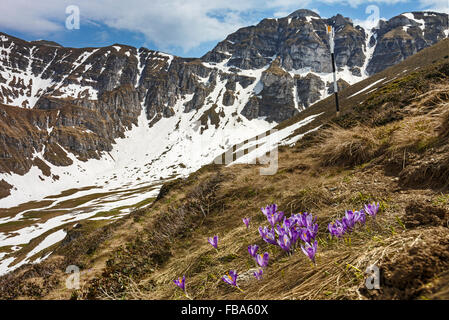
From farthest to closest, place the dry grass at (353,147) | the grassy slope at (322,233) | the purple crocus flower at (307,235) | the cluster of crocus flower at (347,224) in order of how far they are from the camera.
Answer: the dry grass at (353,147) < the cluster of crocus flower at (347,224) < the purple crocus flower at (307,235) < the grassy slope at (322,233)

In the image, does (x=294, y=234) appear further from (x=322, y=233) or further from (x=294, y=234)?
(x=322, y=233)

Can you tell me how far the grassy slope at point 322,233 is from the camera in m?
1.57

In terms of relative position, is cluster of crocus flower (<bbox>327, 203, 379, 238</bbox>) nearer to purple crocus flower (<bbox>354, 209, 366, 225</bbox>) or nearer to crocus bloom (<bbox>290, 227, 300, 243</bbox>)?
purple crocus flower (<bbox>354, 209, 366, 225</bbox>)

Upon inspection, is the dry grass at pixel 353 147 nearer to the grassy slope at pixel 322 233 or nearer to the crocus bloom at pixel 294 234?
the grassy slope at pixel 322 233

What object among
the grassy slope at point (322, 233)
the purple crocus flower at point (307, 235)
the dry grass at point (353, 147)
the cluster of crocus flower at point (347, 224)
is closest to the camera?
the grassy slope at point (322, 233)

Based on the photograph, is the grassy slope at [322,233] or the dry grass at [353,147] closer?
the grassy slope at [322,233]

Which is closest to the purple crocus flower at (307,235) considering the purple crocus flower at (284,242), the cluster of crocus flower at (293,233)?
the cluster of crocus flower at (293,233)

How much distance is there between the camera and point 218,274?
274 cm

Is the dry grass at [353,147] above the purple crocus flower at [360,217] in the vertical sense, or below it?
above

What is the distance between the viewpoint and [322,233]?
100 inches

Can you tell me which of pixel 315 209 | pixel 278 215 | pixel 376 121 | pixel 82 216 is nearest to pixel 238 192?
pixel 315 209

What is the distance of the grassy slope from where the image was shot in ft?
5.15
